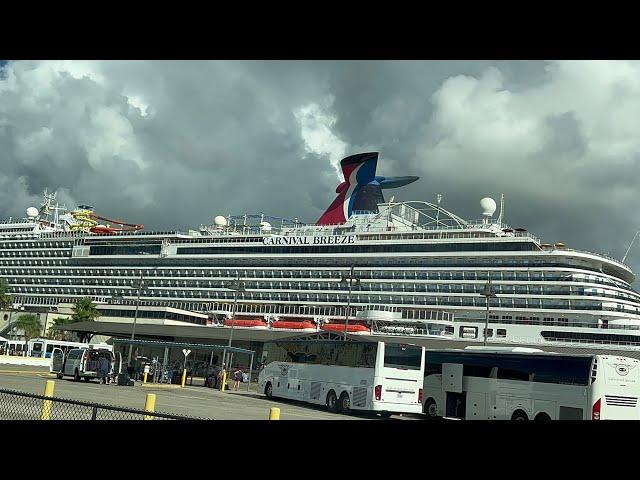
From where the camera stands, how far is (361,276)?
80062mm

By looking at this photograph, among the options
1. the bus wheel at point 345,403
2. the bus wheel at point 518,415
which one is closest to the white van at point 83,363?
the bus wheel at point 345,403

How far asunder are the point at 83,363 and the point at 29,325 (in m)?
63.2

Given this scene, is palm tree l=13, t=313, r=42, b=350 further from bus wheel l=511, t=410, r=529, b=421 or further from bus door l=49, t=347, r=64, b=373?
bus wheel l=511, t=410, r=529, b=421

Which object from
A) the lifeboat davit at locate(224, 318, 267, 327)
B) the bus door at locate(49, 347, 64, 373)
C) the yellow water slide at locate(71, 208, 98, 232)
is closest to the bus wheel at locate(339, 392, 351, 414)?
the bus door at locate(49, 347, 64, 373)

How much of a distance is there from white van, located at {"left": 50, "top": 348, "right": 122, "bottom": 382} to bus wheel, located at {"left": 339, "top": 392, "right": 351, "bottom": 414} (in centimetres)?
1323

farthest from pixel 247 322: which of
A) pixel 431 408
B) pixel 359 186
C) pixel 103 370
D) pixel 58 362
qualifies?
pixel 431 408

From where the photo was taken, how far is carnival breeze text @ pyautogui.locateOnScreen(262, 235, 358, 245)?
8312cm

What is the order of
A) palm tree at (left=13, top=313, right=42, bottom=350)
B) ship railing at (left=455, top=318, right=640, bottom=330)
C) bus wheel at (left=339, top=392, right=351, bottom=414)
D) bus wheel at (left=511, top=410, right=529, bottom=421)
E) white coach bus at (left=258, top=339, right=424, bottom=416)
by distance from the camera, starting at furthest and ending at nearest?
1. palm tree at (left=13, top=313, right=42, bottom=350)
2. ship railing at (left=455, top=318, right=640, bottom=330)
3. bus wheel at (left=339, top=392, right=351, bottom=414)
4. white coach bus at (left=258, top=339, right=424, bottom=416)
5. bus wheel at (left=511, top=410, right=529, bottom=421)

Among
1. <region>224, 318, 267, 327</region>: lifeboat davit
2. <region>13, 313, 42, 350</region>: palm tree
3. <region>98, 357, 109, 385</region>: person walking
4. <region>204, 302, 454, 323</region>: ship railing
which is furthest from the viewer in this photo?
<region>13, 313, 42, 350</region>: palm tree

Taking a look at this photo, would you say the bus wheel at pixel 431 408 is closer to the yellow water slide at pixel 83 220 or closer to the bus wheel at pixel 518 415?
the bus wheel at pixel 518 415

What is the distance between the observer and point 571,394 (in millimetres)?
23797

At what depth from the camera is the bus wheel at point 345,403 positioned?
27237 mm

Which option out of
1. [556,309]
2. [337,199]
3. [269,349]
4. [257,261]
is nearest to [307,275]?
[257,261]

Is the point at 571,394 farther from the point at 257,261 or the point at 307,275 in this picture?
the point at 257,261
